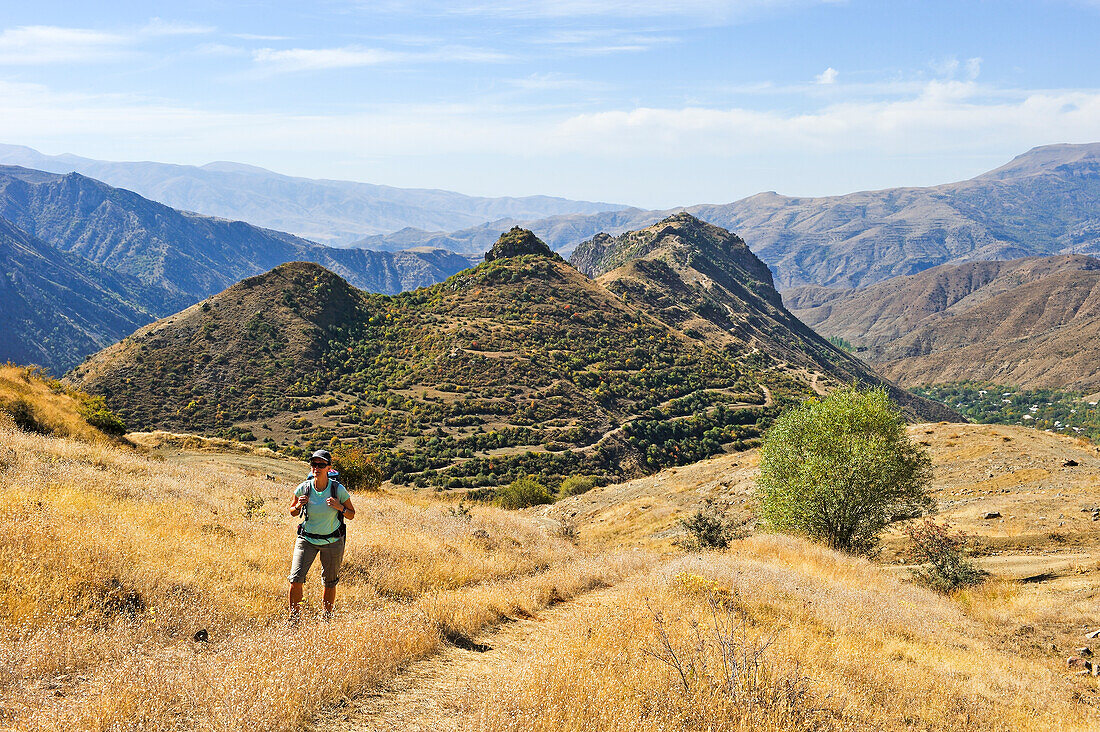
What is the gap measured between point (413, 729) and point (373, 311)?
10137 centimetres

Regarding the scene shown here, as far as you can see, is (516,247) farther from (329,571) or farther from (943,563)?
(329,571)

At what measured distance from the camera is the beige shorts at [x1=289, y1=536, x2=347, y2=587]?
7.71 metres

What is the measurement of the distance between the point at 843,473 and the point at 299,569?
695 inches

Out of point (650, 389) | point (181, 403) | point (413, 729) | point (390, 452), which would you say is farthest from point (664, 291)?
point (413, 729)

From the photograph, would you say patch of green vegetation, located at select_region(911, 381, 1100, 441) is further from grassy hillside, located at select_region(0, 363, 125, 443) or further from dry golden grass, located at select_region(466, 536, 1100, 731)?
grassy hillside, located at select_region(0, 363, 125, 443)

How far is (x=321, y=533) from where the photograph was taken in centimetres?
785

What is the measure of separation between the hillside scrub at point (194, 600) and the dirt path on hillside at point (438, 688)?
22 cm

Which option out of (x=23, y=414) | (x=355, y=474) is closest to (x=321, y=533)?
(x=23, y=414)

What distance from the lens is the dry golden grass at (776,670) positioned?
561cm

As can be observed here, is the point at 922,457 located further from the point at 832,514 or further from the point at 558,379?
the point at 558,379

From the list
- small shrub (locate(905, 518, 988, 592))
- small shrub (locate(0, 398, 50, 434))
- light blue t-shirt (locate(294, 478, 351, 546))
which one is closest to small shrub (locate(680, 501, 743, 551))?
small shrub (locate(905, 518, 988, 592))

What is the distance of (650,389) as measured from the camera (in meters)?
90.9

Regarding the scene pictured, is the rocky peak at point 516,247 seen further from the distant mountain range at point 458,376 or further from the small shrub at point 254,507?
the small shrub at point 254,507

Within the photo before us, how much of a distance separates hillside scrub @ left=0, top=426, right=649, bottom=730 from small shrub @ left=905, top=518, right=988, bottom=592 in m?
8.72
